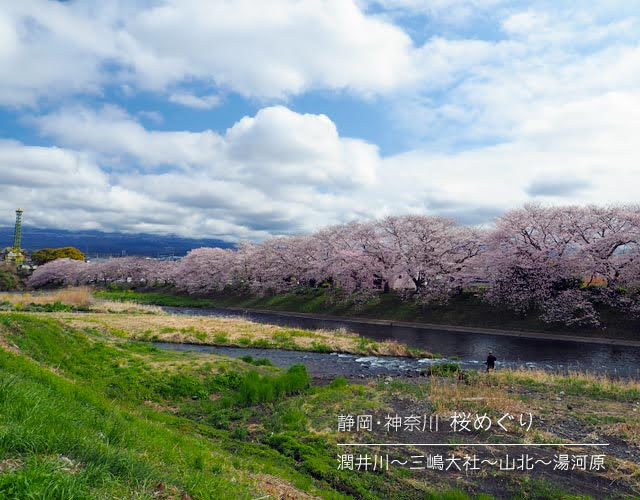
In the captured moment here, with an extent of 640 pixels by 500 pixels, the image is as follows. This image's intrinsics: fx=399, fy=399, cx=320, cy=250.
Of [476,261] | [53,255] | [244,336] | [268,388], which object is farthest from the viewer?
[53,255]

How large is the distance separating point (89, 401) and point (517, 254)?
152 feet

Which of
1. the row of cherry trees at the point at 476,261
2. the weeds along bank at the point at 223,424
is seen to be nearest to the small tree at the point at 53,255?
the row of cherry trees at the point at 476,261

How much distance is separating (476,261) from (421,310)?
9.98m

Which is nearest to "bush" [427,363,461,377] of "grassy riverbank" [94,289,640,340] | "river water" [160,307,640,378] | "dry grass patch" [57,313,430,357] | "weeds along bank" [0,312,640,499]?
"river water" [160,307,640,378]

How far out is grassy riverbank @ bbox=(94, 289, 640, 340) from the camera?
3653cm

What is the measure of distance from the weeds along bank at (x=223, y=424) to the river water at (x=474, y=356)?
5.28 m

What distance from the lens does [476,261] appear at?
50.7 metres

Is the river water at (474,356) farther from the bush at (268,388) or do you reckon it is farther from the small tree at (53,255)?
the small tree at (53,255)

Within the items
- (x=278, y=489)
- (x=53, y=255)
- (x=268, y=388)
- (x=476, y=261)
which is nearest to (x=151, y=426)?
(x=278, y=489)

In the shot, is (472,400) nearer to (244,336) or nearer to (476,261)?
(244,336)

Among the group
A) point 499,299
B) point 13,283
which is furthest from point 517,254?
point 13,283

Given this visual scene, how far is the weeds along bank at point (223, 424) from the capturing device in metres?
4.76

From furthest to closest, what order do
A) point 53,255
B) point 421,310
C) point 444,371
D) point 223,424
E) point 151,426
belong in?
point 53,255 < point 421,310 < point 444,371 < point 223,424 < point 151,426

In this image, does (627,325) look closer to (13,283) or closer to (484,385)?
(484,385)
